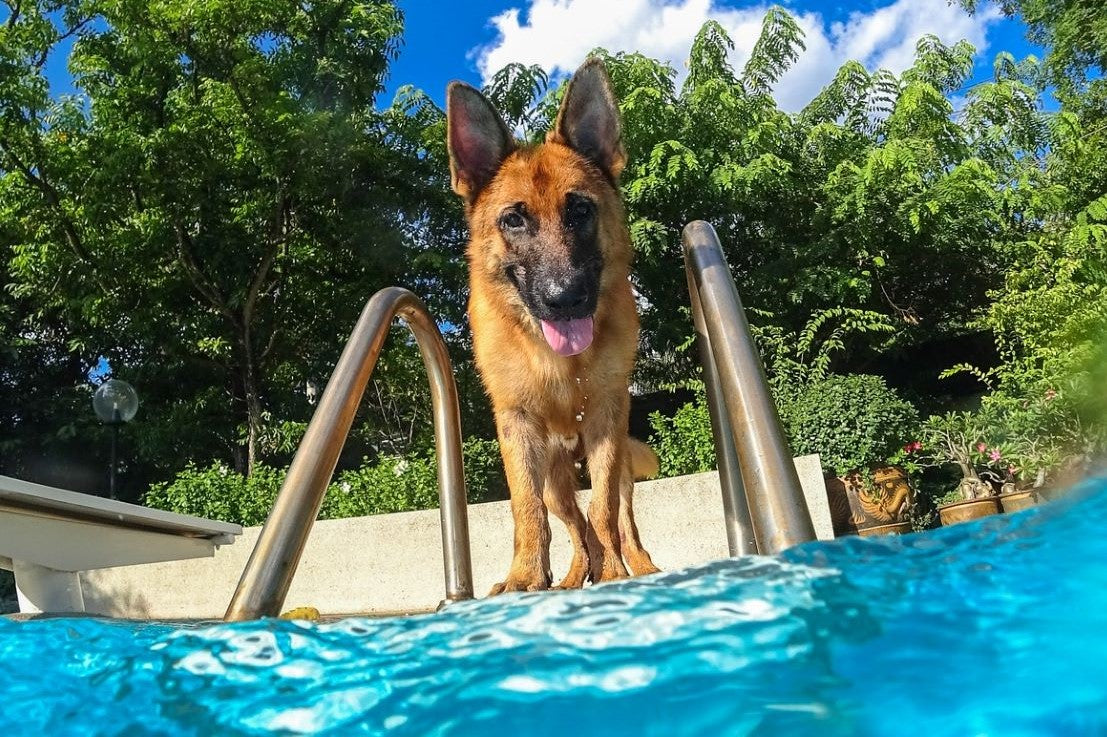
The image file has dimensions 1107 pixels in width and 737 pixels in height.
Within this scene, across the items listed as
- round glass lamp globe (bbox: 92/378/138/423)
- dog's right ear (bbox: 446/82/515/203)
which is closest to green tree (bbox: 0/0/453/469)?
round glass lamp globe (bbox: 92/378/138/423)

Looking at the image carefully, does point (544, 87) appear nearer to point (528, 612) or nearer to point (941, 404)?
point (941, 404)

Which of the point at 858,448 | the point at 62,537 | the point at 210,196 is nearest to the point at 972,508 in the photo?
the point at 858,448

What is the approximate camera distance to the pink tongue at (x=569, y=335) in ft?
8.56

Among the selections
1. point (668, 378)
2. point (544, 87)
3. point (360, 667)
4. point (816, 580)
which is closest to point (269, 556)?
point (360, 667)

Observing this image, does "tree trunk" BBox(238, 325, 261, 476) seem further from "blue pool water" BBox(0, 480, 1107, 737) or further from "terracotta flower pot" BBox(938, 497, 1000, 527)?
"blue pool water" BBox(0, 480, 1107, 737)

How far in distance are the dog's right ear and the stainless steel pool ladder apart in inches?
30.5

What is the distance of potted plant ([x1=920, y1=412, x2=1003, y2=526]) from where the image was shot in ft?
24.0

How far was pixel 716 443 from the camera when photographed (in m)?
2.30

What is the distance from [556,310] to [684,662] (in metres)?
2.05

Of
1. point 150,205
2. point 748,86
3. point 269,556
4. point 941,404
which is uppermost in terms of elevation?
point 748,86

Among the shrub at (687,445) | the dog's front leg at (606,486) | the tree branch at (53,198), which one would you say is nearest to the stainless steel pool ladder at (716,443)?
the dog's front leg at (606,486)

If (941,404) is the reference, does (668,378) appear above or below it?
above

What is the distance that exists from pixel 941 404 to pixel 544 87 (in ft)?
25.5

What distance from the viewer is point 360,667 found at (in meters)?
0.69
